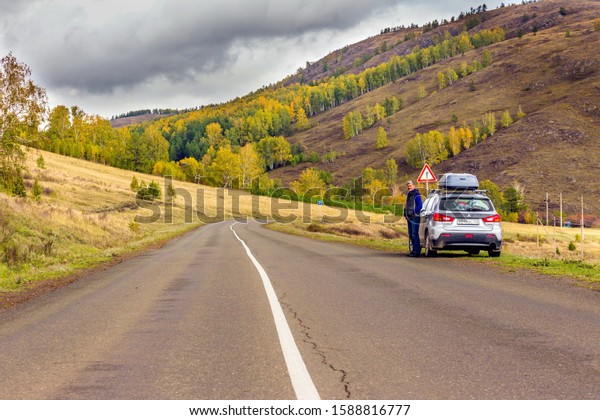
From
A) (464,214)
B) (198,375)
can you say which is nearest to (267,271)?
(464,214)

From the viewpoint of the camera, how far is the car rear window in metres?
16.6

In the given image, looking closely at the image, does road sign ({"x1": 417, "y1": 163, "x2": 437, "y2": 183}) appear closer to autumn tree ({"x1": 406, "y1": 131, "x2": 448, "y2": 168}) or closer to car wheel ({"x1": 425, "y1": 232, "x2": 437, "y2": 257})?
car wheel ({"x1": 425, "y1": 232, "x2": 437, "y2": 257})

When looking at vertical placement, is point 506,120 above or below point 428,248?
above

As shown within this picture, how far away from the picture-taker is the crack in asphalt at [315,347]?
4.81 m

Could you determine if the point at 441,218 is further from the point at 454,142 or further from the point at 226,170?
the point at 454,142

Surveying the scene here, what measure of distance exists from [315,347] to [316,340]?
35 centimetres

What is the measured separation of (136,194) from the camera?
7181 centimetres

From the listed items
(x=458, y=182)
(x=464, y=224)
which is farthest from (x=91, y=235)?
(x=464, y=224)

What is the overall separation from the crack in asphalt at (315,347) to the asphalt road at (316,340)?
0.06 ft

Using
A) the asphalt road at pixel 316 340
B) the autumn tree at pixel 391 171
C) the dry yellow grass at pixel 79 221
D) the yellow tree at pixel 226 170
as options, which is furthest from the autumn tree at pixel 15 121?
the autumn tree at pixel 391 171

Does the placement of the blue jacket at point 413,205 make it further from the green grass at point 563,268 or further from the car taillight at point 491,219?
the green grass at point 563,268

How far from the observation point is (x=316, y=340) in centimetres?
657

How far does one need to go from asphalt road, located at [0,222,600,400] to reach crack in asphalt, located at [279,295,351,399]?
0.02 meters

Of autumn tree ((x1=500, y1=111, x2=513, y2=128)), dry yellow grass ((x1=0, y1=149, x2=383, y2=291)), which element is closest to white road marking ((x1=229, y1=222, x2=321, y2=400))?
dry yellow grass ((x1=0, y1=149, x2=383, y2=291))
